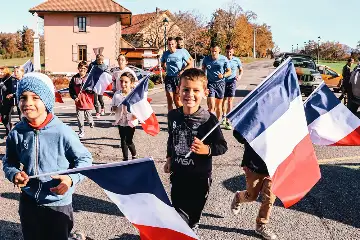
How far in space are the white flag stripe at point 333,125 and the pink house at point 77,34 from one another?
39.4 meters

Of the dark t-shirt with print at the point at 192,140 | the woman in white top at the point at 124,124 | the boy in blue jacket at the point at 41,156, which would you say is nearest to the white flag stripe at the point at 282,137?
the dark t-shirt with print at the point at 192,140

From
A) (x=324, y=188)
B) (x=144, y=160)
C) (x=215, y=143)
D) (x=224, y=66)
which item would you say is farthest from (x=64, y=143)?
(x=224, y=66)

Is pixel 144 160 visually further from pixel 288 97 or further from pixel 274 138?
pixel 288 97

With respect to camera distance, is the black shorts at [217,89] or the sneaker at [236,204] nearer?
the sneaker at [236,204]

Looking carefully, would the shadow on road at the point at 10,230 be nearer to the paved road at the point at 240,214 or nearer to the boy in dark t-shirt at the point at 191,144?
the paved road at the point at 240,214

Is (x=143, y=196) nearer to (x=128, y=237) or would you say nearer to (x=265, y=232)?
(x=128, y=237)

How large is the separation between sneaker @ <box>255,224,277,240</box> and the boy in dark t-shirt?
2.79 feet

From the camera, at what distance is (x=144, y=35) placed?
51188mm

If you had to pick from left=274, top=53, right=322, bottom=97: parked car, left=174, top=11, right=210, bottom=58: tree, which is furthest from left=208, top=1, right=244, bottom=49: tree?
left=274, top=53, right=322, bottom=97: parked car

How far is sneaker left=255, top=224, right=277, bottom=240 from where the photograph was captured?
3.81 m

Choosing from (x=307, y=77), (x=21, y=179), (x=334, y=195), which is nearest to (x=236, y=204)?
(x=334, y=195)

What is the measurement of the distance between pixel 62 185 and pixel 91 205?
2.26m

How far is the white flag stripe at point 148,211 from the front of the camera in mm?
2619

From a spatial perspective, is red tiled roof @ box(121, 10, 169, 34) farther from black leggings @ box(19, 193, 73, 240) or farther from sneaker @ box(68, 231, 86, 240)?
black leggings @ box(19, 193, 73, 240)
